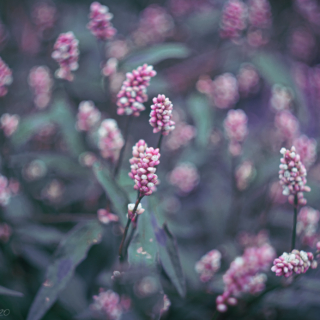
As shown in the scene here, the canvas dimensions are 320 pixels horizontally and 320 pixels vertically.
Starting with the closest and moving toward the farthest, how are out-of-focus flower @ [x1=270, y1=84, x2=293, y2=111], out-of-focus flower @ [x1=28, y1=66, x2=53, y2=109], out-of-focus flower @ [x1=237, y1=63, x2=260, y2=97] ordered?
1. out-of-focus flower @ [x1=28, y1=66, x2=53, y2=109]
2. out-of-focus flower @ [x1=270, y1=84, x2=293, y2=111]
3. out-of-focus flower @ [x1=237, y1=63, x2=260, y2=97]

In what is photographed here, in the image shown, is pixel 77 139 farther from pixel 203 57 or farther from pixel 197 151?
pixel 203 57

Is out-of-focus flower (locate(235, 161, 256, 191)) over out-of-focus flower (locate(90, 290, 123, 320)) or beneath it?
beneath

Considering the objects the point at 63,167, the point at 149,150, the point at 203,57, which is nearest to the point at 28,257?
the point at 63,167

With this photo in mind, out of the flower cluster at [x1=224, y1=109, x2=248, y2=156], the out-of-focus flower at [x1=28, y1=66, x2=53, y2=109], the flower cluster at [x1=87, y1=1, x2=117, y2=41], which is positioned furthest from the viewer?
the out-of-focus flower at [x1=28, y1=66, x2=53, y2=109]

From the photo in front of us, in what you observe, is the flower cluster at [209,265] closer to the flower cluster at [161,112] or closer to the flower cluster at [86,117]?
the flower cluster at [161,112]

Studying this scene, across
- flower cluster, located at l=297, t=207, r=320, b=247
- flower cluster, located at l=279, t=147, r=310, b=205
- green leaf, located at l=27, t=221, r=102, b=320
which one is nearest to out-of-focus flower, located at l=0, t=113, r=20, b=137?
green leaf, located at l=27, t=221, r=102, b=320

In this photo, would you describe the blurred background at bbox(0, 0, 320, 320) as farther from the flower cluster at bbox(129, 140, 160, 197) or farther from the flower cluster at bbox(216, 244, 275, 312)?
the flower cluster at bbox(129, 140, 160, 197)

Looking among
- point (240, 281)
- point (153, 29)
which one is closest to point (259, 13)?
point (153, 29)
